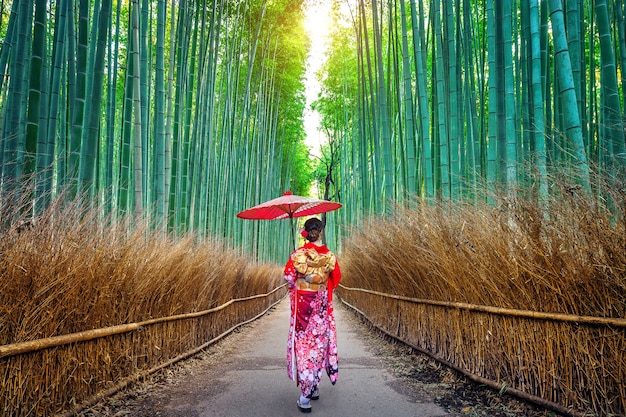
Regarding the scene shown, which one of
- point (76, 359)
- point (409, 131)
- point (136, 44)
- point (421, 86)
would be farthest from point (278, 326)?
point (76, 359)

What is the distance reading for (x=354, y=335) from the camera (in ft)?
21.7

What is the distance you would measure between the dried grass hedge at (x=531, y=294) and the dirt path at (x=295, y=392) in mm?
185

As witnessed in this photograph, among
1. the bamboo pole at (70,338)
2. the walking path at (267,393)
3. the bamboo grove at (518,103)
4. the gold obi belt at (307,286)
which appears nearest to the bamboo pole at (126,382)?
the walking path at (267,393)

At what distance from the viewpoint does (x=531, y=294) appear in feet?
8.75

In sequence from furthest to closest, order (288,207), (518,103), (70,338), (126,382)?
(518,103) < (288,207) < (126,382) < (70,338)

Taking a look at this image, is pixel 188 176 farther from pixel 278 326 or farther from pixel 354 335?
pixel 354 335

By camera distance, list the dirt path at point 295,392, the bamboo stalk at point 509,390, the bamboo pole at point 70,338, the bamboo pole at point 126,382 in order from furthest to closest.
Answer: the dirt path at point 295,392
the bamboo pole at point 126,382
the bamboo stalk at point 509,390
the bamboo pole at point 70,338

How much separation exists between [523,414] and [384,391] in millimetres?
994

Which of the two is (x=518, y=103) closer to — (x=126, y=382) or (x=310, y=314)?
(x=310, y=314)

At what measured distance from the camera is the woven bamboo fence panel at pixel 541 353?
82.0 inches

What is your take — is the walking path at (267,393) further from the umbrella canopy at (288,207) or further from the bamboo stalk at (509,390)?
the umbrella canopy at (288,207)

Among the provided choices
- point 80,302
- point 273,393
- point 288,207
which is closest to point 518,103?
point 288,207

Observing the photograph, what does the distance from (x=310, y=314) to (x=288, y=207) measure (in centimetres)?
120

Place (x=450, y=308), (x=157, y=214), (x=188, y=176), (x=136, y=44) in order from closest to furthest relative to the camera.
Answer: (x=450, y=308) → (x=136, y=44) → (x=157, y=214) → (x=188, y=176)
